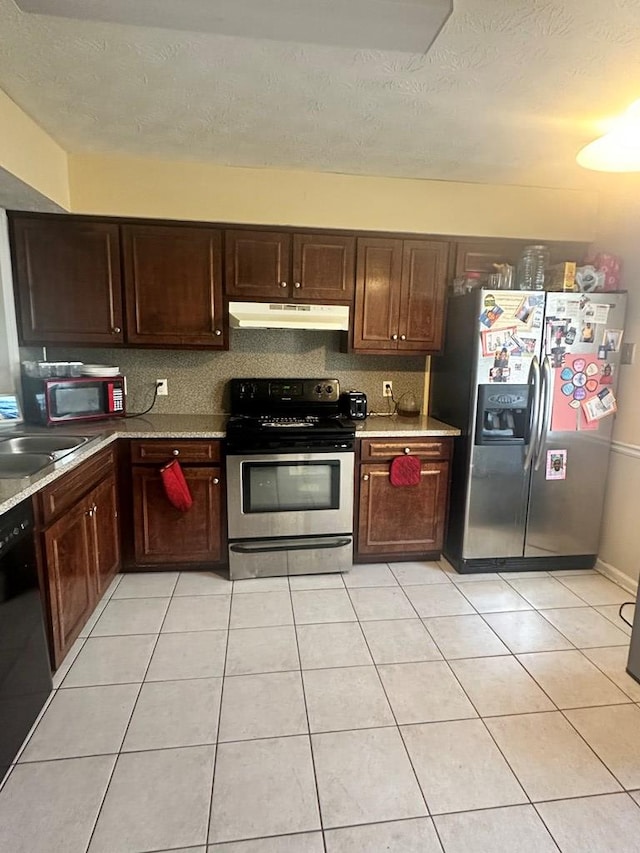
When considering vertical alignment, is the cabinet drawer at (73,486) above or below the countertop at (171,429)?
below

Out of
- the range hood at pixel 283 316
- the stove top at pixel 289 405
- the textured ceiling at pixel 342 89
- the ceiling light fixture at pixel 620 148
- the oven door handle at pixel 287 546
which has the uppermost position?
the textured ceiling at pixel 342 89

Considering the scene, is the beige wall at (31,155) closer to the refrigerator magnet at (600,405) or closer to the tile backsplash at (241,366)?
the tile backsplash at (241,366)

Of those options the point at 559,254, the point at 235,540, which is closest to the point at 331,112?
the point at 559,254

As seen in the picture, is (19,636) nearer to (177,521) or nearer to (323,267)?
(177,521)

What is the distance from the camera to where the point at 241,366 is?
10.7 feet

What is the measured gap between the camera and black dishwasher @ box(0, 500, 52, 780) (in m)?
1.50

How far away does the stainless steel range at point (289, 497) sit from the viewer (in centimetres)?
274

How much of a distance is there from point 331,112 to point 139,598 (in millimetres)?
2638

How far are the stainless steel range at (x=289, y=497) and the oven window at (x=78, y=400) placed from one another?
2.85 feet

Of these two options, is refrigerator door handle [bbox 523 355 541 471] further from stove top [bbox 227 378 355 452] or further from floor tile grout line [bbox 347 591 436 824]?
floor tile grout line [bbox 347 591 436 824]

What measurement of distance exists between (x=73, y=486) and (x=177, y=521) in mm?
819

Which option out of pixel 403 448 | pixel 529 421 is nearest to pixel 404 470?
pixel 403 448

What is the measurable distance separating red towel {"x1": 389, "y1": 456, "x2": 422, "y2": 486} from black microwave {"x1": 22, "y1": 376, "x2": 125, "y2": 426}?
1792mm

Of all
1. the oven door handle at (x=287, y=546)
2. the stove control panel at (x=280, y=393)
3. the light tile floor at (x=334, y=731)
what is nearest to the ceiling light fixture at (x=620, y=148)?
the stove control panel at (x=280, y=393)
